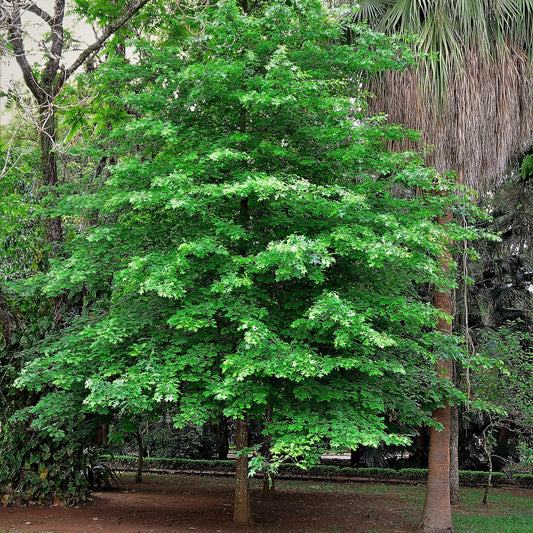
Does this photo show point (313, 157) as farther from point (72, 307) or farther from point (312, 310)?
point (72, 307)

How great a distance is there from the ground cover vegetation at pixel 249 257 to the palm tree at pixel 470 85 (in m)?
0.93

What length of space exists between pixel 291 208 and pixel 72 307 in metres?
5.93

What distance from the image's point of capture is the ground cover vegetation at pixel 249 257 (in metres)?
8.03

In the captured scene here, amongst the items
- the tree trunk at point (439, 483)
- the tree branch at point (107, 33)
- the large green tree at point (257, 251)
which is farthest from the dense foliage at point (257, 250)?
the tree trunk at point (439, 483)

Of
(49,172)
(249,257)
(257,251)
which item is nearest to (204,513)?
(257,251)

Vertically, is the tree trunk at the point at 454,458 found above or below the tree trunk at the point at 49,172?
below

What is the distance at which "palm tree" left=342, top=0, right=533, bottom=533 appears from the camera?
435 inches

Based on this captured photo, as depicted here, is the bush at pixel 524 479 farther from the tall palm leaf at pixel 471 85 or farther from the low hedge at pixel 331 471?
the tall palm leaf at pixel 471 85

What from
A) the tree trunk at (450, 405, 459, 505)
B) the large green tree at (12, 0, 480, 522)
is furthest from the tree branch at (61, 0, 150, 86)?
the tree trunk at (450, 405, 459, 505)

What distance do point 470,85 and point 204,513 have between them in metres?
10.8

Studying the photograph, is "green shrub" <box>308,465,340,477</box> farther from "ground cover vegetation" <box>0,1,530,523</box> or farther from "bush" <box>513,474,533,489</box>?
"ground cover vegetation" <box>0,1,530,523</box>

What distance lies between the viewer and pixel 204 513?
12.8 m

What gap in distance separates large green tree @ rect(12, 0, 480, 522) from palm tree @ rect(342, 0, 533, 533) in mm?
1048

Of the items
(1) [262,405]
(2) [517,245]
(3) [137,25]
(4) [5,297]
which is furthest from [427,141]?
(2) [517,245]
